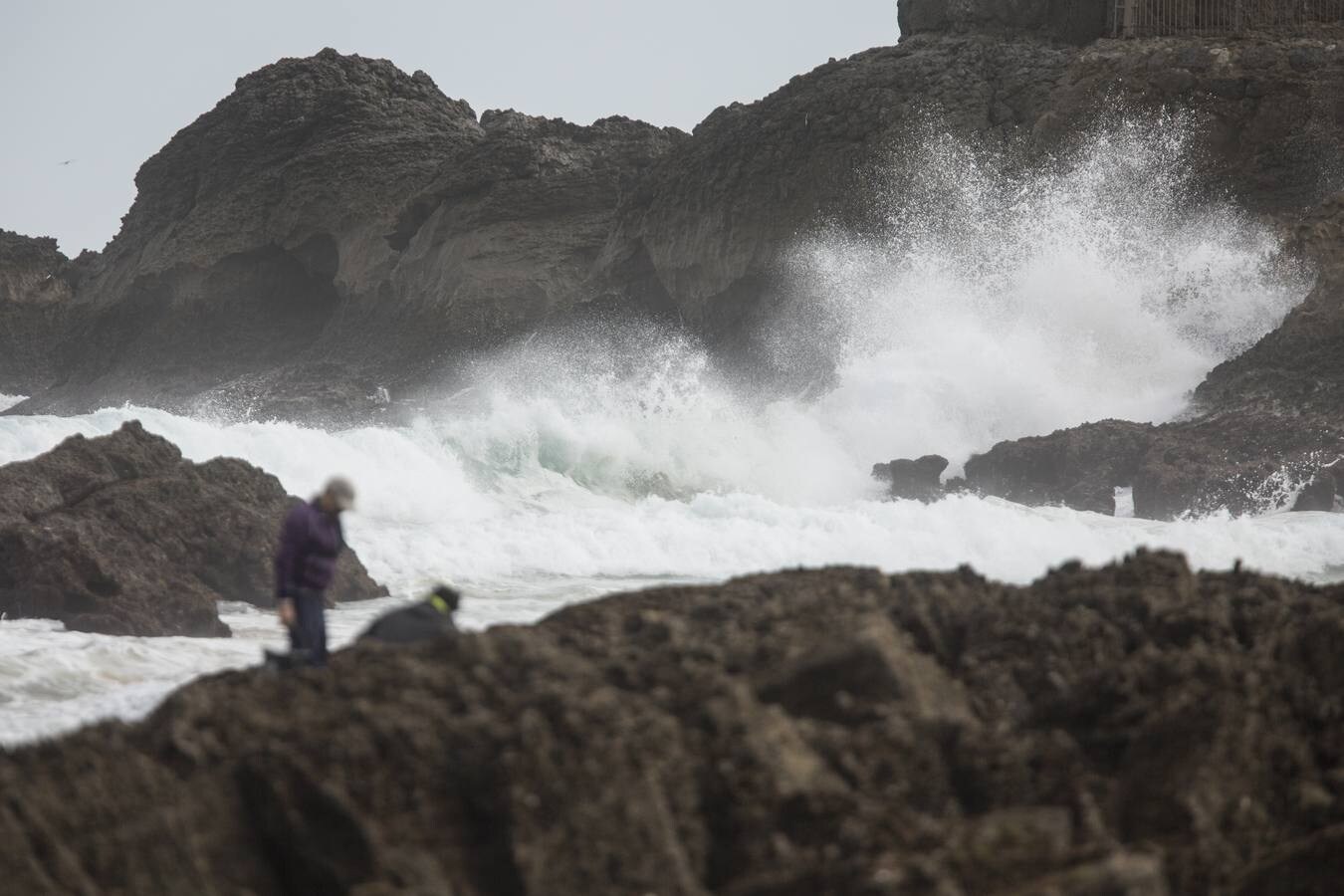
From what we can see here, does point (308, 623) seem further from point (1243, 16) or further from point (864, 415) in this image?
point (1243, 16)

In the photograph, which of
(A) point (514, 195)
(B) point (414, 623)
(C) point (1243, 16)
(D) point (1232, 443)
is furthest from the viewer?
(A) point (514, 195)

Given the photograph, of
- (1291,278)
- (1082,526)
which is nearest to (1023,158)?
(1291,278)

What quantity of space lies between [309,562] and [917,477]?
18990mm

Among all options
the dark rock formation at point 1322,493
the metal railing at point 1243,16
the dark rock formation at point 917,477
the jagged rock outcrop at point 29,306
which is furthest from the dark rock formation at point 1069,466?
the jagged rock outcrop at point 29,306

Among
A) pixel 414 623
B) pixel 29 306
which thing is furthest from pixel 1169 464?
pixel 29 306

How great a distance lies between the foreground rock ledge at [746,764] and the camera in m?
4.05

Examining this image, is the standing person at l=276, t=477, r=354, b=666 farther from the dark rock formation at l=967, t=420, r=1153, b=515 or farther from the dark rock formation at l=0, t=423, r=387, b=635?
the dark rock formation at l=967, t=420, r=1153, b=515

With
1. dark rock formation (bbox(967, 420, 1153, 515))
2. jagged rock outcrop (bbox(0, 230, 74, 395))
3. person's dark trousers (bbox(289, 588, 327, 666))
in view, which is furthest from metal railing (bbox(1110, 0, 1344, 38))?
jagged rock outcrop (bbox(0, 230, 74, 395))

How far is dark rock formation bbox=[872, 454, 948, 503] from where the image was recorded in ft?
79.2

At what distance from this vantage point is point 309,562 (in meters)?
6.07

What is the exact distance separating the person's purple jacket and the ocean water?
22.5ft

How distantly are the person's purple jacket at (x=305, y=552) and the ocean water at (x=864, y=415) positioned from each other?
270 inches

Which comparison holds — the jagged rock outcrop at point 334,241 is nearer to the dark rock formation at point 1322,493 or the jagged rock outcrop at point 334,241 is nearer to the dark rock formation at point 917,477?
the dark rock formation at point 917,477

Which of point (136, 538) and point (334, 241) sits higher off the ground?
point (334, 241)
